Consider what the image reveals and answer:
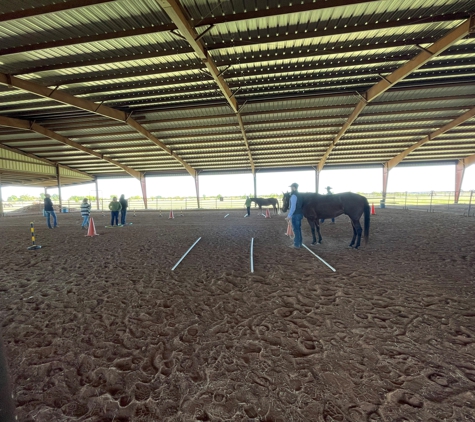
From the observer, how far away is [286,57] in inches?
381

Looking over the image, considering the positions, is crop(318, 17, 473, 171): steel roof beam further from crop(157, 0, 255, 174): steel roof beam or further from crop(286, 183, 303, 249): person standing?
crop(157, 0, 255, 174): steel roof beam

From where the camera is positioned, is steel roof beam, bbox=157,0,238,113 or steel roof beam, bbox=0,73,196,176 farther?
steel roof beam, bbox=0,73,196,176

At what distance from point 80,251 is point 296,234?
24.4ft

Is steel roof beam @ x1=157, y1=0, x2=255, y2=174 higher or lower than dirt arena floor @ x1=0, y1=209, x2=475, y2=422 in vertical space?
higher

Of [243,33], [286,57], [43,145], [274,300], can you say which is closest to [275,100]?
[286,57]

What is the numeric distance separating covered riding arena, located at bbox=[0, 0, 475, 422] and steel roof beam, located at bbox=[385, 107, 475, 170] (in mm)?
155

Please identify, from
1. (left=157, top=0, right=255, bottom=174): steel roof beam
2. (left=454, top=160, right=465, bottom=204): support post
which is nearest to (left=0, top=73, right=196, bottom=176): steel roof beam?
(left=157, top=0, right=255, bottom=174): steel roof beam

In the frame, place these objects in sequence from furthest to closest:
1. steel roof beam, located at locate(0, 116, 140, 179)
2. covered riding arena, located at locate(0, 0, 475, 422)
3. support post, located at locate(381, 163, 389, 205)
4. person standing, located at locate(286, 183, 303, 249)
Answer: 1. support post, located at locate(381, 163, 389, 205)
2. steel roof beam, located at locate(0, 116, 140, 179)
3. person standing, located at locate(286, 183, 303, 249)
4. covered riding arena, located at locate(0, 0, 475, 422)

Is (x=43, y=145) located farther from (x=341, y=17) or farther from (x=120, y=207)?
(x=341, y=17)

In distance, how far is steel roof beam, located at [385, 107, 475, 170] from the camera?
16.1m

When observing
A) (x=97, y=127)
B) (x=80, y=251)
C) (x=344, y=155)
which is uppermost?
(x=97, y=127)

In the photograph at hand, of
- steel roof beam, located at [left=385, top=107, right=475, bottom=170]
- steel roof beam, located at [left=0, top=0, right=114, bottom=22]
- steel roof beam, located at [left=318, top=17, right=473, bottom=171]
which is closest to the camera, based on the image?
steel roof beam, located at [left=0, top=0, right=114, bottom=22]

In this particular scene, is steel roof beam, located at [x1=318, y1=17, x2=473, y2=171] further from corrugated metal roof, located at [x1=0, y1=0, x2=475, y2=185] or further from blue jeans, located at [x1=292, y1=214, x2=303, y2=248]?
blue jeans, located at [x1=292, y1=214, x2=303, y2=248]

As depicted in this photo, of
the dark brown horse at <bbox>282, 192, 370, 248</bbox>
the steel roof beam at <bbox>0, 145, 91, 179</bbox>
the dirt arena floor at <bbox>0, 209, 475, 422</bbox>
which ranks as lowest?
the dirt arena floor at <bbox>0, 209, 475, 422</bbox>
